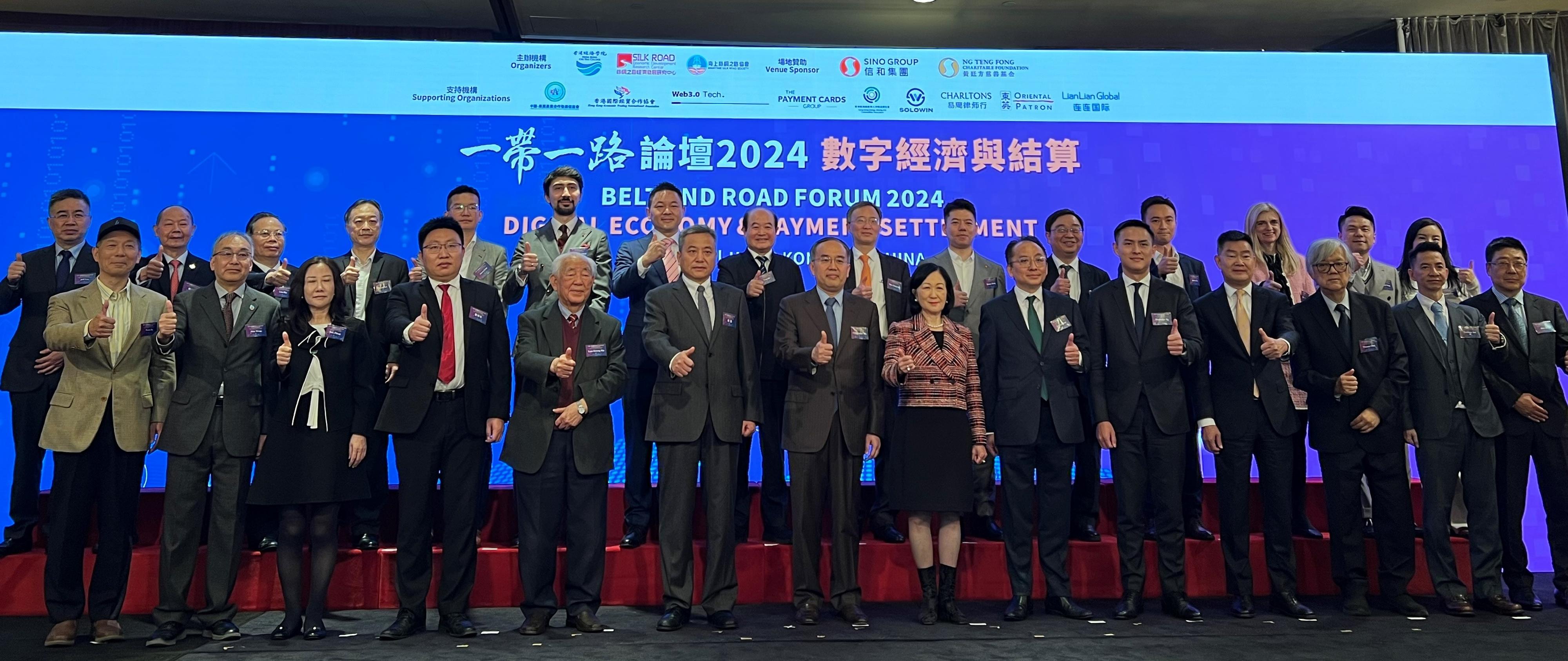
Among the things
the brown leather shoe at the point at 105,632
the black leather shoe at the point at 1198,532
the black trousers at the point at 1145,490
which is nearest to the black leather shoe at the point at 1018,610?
the black trousers at the point at 1145,490

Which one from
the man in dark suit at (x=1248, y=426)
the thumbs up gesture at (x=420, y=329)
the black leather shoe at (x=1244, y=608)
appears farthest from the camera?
the man in dark suit at (x=1248, y=426)

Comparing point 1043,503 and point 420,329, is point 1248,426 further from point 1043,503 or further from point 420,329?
point 420,329

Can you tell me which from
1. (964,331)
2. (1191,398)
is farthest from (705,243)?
Result: (1191,398)

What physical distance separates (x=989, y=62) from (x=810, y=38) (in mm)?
1929

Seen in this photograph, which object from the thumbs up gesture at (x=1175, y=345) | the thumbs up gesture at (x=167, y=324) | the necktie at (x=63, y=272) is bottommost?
the thumbs up gesture at (x=1175, y=345)

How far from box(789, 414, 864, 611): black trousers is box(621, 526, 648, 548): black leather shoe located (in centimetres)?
66

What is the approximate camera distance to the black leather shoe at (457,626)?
3.36 meters

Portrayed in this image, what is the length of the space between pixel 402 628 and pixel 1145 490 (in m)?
2.60

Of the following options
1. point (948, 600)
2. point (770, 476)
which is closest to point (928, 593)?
point (948, 600)

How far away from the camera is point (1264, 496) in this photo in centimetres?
382

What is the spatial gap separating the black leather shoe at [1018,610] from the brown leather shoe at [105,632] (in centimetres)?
291

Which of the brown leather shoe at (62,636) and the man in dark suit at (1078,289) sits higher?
the man in dark suit at (1078,289)

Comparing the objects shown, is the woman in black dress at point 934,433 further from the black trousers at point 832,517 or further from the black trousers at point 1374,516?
the black trousers at point 1374,516

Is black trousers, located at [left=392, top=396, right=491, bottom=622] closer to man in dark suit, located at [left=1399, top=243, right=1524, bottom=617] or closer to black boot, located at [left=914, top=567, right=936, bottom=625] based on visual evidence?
black boot, located at [left=914, top=567, right=936, bottom=625]
